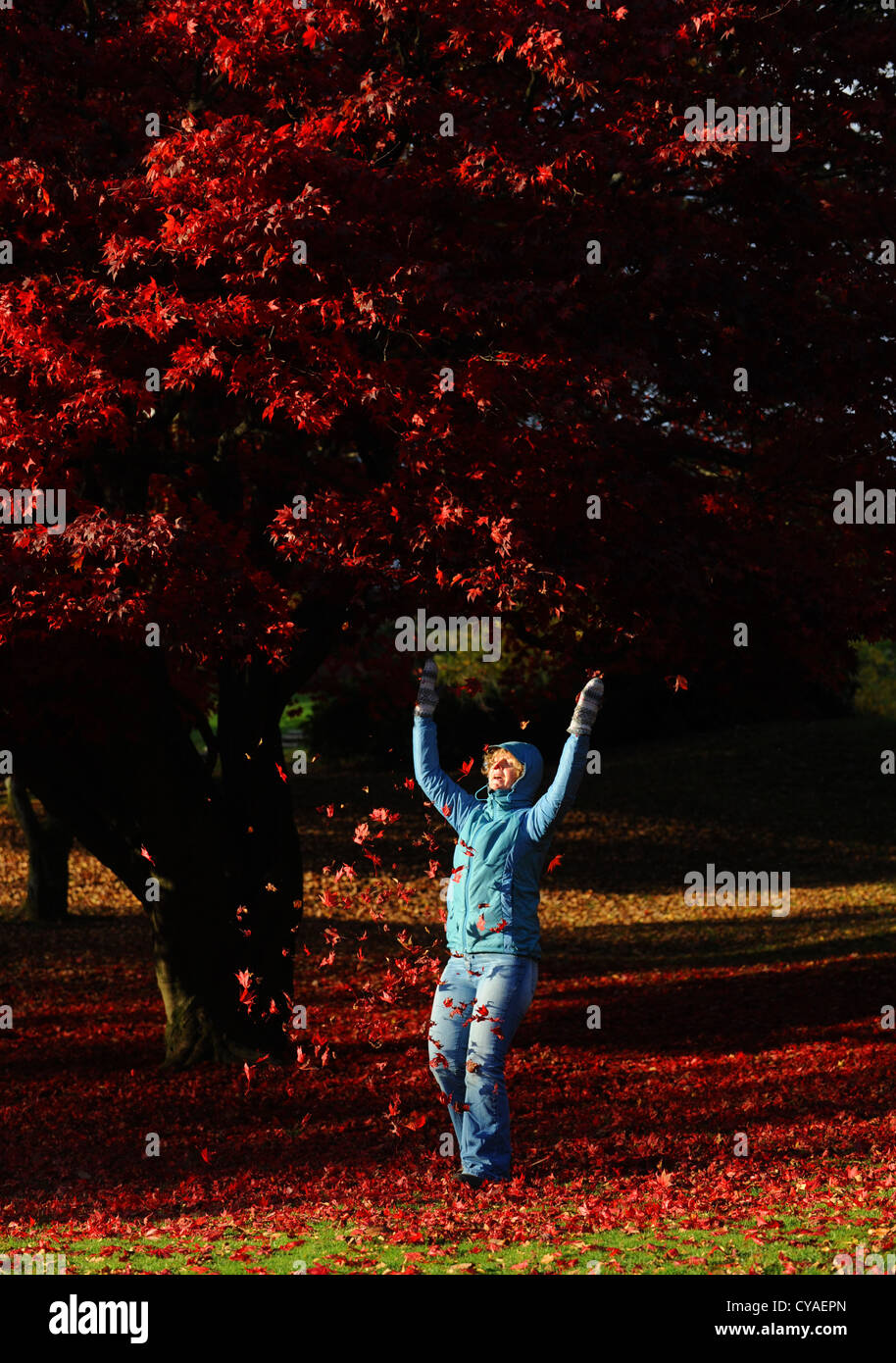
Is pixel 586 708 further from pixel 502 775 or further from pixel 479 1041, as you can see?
pixel 479 1041

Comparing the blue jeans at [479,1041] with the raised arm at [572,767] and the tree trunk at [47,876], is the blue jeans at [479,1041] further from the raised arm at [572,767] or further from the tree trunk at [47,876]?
the tree trunk at [47,876]

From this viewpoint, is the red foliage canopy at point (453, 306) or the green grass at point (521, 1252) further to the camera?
the red foliage canopy at point (453, 306)

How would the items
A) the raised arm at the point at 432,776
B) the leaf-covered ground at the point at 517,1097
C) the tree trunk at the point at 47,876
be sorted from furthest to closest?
the tree trunk at the point at 47,876 → the raised arm at the point at 432,776 → the leaf-covered ground at the point at 517,1097

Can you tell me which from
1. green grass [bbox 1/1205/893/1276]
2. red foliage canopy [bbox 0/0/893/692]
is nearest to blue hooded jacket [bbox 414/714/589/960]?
Result: green grass [bbox 1/1205/893/1276]

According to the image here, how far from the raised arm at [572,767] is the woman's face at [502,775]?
223 millimetres

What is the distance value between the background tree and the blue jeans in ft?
8.05

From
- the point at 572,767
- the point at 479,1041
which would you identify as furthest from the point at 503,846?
the point at 479,1041

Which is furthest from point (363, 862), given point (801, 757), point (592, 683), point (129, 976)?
point (592, 683)

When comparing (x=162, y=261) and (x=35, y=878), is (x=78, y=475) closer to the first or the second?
(x=162, y=261)

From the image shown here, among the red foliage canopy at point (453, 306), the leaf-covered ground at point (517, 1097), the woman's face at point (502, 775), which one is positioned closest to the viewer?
the leaf-covered ground at point (517, 1097)

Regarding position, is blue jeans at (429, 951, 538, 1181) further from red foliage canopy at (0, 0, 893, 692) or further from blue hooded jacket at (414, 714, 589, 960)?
red foliage canopy at (0, 0, 893, 692)

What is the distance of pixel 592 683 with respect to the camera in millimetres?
6445

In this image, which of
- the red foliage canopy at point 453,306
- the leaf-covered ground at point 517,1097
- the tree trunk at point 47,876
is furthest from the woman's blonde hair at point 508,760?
the tree trunk at point 47,876

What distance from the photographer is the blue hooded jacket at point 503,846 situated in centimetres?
652
